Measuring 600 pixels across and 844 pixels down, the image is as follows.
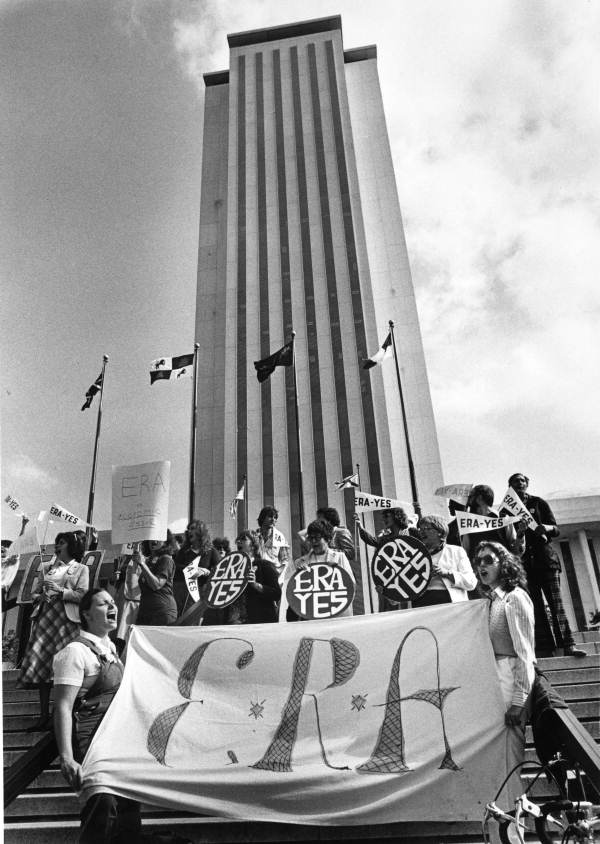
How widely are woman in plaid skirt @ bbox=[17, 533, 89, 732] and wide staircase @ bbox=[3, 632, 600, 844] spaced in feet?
1.39

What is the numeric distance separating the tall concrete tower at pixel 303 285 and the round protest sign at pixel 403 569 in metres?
31.0

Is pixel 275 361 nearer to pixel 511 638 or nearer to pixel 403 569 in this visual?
pixel 403 569

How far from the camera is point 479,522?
7.12m

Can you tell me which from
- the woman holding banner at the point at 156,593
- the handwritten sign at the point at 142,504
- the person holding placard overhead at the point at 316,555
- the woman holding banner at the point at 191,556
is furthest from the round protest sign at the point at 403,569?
the handwritten sign at the point at 142,504

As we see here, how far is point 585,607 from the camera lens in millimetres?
28562

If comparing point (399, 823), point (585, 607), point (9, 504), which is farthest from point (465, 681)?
point (585, 607)

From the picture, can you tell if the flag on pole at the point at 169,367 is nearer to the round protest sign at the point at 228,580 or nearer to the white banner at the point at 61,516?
the white banner at the point at 61,516

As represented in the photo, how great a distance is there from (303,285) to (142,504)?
3797cm

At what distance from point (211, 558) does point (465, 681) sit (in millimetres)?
A: 4473

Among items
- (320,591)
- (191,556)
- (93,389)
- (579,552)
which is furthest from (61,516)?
(579,552)

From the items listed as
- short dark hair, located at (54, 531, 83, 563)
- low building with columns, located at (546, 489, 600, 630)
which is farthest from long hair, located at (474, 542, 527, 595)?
low building with columns, located at (546, 489, 600, 630)

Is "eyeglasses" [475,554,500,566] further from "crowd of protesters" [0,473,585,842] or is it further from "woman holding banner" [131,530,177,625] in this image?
"woman holding banner" [131,530,177,625]

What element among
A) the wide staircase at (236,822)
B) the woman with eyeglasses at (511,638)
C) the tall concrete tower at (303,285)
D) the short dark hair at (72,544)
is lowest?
the wide staircase at (236,822)

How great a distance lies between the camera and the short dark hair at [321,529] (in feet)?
22.2
